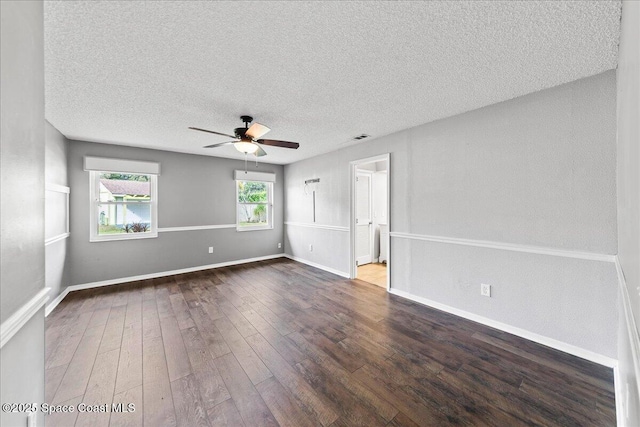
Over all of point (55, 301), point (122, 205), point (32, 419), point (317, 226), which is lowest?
point (55, 301)

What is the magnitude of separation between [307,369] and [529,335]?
7.10 ft

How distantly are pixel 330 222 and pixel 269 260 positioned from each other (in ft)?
6.23

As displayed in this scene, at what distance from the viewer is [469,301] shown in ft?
9.34

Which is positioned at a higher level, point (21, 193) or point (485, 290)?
point (21, 193)

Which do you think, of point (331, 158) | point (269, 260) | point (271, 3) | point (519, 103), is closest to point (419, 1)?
point (271, 3)

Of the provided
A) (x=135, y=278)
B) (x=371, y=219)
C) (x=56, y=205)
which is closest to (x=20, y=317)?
(x=56, y=205)

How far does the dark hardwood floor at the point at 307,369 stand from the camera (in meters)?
1.58

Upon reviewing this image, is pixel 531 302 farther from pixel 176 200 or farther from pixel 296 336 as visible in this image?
pixel 176 200

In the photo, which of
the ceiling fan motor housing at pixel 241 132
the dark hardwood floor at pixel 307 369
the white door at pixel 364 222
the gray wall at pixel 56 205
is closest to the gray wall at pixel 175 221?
the gray wall at pixel 56 205

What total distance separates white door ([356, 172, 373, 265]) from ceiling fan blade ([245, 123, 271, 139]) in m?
2.86

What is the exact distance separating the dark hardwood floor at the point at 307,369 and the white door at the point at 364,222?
215cm

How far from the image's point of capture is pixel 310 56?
1.79 metres

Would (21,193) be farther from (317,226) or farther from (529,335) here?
(317,226)

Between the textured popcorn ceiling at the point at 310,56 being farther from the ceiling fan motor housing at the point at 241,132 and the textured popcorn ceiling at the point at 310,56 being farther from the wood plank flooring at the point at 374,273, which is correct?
the wood plank flooring at the point at 374,273
